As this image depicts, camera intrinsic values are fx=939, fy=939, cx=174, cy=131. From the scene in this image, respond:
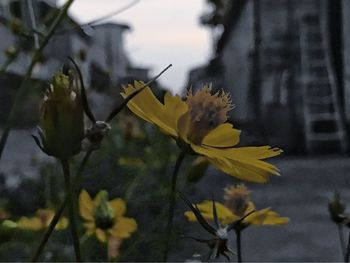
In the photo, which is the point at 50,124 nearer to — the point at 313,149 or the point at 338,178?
the point at 338,178

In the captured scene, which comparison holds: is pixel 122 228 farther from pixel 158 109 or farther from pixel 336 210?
pixel 158 109

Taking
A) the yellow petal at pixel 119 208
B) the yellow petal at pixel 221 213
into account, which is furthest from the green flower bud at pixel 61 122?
the yellow petal at pixel 119 208

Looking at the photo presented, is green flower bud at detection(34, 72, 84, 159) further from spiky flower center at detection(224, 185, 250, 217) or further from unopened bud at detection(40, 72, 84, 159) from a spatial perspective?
spiky flower center at detection(224, 185, 250, 217)

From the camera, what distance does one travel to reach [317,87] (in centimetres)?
664

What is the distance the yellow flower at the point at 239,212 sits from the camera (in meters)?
0.48

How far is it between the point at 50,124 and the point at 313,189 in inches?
143

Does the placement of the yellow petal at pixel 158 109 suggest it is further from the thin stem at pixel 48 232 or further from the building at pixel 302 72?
the building at pixel 302 72

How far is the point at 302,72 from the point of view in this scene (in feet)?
22.1

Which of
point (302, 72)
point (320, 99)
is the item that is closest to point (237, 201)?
point (320, 99)

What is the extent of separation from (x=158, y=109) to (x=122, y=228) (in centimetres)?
28

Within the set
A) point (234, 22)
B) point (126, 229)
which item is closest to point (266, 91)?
point (234, 22)

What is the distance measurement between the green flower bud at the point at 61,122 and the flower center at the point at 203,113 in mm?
66

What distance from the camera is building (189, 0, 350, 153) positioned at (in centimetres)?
659

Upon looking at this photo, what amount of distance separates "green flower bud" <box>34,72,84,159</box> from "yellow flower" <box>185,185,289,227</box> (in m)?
0.17
